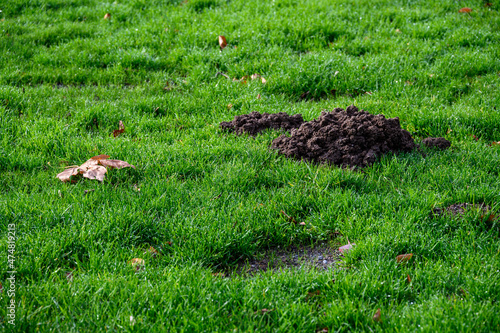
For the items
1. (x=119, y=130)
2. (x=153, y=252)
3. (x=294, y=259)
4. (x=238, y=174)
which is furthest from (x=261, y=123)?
(x=153, y=252)

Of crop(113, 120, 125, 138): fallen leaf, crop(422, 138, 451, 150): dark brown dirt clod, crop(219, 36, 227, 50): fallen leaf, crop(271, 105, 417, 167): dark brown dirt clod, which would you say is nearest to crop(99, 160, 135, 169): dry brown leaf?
crop(113, 120, 125, 138): fallen leaf

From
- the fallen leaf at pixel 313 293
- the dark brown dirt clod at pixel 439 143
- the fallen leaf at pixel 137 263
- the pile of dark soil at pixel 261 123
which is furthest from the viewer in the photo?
the pile of dark soil at pixel 261 123

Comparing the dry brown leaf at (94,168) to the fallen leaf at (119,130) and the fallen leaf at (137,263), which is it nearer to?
the fallen leaf at (119,130)

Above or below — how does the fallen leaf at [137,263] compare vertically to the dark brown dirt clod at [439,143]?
below

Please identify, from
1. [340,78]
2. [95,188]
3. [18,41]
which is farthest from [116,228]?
[18,41]

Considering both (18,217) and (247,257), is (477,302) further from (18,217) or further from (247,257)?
(18,217)

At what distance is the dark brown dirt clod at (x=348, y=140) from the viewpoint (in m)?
3.90

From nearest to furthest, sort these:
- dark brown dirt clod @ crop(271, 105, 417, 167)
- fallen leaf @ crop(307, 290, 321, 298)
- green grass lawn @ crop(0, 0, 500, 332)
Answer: green grass lawn @ crop(0, 0, 500, 332)
fallen leaf @ crop(307, 290, 321, 298)
dark brown dirt clod @ crop(271, 105, 417, 167)

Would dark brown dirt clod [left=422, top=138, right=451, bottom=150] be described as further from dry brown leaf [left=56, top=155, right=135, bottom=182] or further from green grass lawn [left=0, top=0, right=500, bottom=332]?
dry brown leaf [left=56, top=155, right=135, bottom=182]

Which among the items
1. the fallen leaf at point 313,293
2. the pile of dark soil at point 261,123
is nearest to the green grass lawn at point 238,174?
the fallen leaf at point 313,293

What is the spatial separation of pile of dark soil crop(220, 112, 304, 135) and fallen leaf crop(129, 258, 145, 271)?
6.32 feet

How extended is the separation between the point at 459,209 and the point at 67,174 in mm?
3082

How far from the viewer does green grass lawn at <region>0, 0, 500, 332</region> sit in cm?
247

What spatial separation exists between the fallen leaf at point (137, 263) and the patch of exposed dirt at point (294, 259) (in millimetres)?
623
